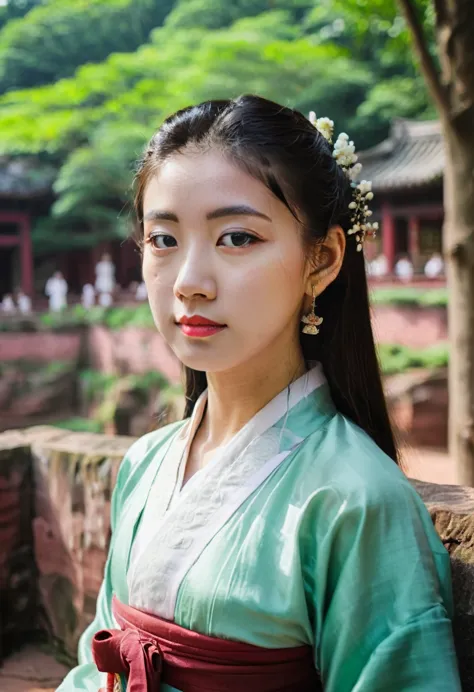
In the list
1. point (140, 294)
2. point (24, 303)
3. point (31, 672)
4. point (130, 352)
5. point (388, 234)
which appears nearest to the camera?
point (31, 672)

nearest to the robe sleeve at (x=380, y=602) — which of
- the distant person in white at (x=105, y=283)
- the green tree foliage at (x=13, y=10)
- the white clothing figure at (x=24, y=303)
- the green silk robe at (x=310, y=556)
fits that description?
the green silk robe at (x=310, y=556)

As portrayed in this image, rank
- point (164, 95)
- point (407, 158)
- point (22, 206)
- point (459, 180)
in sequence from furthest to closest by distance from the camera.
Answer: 1. point (22, 206)
2. point (407, 158)
3. point (164, 95)
4. point (459, 180)

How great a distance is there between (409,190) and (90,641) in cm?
1332

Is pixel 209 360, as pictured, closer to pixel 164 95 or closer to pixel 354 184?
pixel 354 184

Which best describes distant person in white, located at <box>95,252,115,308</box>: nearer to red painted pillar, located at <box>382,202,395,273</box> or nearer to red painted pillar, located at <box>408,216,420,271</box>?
red painted pillar, located at <box>382,202,395,273</box>

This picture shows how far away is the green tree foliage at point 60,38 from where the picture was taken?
66.9ft

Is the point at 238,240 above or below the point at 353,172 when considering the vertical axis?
below

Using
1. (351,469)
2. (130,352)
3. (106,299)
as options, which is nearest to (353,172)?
(351,469)

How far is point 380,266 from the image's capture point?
13844mm

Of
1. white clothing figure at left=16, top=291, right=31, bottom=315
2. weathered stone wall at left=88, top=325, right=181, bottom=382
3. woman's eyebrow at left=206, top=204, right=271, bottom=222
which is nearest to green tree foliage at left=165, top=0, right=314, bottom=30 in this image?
white clothing figure at left=16, top=291, right=31, bottom=315

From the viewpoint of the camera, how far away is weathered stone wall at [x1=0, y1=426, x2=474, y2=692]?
2238mm

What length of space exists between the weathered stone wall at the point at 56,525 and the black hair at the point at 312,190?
1065 millimetres

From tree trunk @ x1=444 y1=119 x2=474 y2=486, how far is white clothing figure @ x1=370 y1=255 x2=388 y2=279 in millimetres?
10423

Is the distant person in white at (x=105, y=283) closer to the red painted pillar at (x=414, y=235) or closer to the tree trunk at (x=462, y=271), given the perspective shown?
the red painted pillar at (x=414, y=235)
